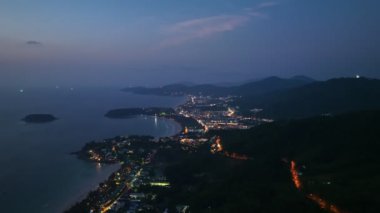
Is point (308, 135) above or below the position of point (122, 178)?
above

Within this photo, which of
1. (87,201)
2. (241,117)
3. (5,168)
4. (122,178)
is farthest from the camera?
(241,117)

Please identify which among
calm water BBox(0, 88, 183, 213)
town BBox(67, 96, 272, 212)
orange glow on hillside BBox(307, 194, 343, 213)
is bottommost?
calm water BBox(0, 88, 183, 213)

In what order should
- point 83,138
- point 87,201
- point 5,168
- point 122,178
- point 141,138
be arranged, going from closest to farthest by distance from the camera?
point 87,201 < point 122,178 < point 5,168 < point 141,138 < point 83,138

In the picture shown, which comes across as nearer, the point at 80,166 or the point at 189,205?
the point at 189,205

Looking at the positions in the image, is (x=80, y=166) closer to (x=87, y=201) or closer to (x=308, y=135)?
(x=87, y=201)

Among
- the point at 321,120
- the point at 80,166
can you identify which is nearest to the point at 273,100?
the point at 321,120

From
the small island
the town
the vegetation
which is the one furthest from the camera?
the small island

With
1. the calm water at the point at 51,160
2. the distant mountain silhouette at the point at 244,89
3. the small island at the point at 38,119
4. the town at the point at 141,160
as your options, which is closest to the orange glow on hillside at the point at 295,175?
the town at the point at 141,160

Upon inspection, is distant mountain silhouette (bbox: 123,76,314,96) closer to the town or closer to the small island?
the town

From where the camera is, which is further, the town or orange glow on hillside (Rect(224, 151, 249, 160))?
orange glow on hillside (Rect(224, 151, 249, 160))

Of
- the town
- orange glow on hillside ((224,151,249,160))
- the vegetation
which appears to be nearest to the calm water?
the town
